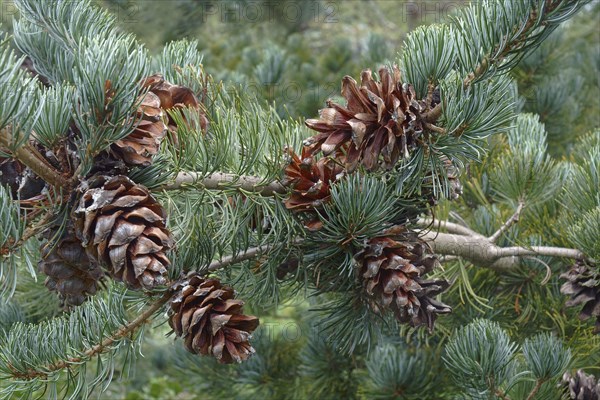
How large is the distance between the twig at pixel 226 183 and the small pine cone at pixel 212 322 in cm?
12

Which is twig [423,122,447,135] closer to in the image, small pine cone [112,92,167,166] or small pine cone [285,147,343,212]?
small pine cone [285,147,343,212]

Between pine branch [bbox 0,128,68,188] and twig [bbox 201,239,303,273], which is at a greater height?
pine branch [bbox 0,128,68,188]

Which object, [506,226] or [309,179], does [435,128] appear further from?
[506,226]

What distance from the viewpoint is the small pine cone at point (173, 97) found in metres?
0.83

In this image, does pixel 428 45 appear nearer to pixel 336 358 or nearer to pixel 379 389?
pixel 379 389

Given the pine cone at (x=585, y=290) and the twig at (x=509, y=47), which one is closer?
the twig at (x=509, y=47)

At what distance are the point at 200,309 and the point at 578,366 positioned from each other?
71cm

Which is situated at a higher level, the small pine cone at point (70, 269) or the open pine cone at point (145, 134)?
the open pine cone at point (145, 134)

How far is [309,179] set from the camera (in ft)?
2.81

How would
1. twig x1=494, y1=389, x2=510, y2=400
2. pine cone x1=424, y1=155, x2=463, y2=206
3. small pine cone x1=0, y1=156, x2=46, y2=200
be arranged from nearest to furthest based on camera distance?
small pine cone x1=0, y1=156, x2=46, y2=200
pine cone x1=424, y1=155, x2=463, y2=206
twig x1=494, y1=389, x2=510, y2=400

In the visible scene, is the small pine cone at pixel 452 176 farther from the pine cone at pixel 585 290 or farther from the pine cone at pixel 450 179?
the pine cone at pixel 585 290

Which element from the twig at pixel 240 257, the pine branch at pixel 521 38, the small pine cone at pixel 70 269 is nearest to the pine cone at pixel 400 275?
the twig at pixel 240 257

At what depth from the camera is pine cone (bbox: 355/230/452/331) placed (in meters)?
0.83

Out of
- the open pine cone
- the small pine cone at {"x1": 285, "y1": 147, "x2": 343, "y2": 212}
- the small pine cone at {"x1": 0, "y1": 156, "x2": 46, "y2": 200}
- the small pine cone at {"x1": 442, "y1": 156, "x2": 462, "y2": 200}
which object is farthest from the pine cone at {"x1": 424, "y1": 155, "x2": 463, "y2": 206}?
the small pine cone at {"x1": 0, "y1": 156, "x2": 46, "y2": 200}
